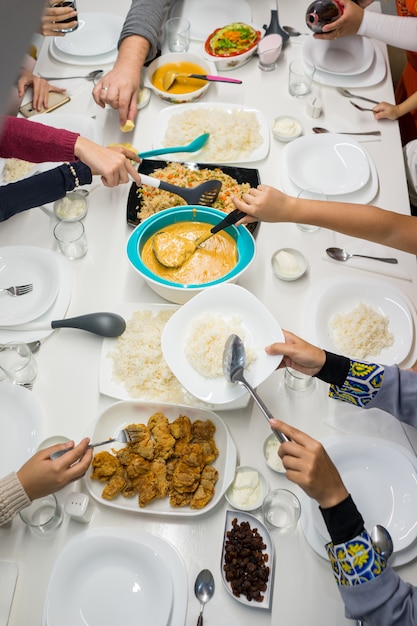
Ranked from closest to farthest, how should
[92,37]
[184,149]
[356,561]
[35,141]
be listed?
[356,561] → [35,141] → [184,149] → [92,37]

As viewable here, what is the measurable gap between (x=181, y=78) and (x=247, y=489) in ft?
5.85

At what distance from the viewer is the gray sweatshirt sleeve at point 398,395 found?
1416mm

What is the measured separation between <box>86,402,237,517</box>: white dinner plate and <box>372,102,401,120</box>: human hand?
150cm

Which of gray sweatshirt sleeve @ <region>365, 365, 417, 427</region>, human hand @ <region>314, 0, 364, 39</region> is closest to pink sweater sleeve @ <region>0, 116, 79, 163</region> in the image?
human hand @ <region>314, 0, 364, 39</region>

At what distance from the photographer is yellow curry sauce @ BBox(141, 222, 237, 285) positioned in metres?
1.67

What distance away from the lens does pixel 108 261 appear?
1831 mm

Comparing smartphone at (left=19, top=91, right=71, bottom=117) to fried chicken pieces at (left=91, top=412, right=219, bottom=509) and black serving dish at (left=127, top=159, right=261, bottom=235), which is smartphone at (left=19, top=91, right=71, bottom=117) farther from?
fried chicken pieces at (left=91, top=412, right=219, bottom=509)

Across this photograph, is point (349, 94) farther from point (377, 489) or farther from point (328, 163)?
point (377, 489)

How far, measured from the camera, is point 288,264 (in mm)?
1756

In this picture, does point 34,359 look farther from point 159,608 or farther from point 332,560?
point 332,560

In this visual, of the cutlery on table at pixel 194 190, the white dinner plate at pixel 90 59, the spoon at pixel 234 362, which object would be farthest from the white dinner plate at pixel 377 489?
the white dinner plate at pixel 90 59

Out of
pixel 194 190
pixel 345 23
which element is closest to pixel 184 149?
pixel 194 190

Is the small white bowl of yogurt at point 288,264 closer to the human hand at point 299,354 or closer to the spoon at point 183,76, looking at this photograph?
the human hand at point 299,354

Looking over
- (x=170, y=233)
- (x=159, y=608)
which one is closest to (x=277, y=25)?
(x=170, y=233)
